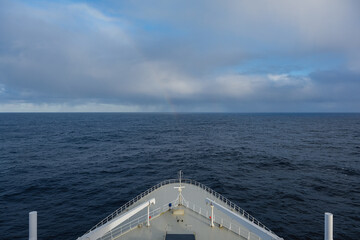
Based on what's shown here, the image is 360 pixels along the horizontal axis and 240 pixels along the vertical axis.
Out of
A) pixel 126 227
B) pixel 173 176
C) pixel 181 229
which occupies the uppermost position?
pixel 181 229

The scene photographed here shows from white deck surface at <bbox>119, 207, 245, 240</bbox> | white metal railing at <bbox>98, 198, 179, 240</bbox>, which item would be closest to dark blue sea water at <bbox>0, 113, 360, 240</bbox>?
white metal railing at <bbox>98, 198, 179, 240</bbox>

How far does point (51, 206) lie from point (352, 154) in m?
89.0

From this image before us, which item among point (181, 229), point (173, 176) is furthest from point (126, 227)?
point (173, 176)

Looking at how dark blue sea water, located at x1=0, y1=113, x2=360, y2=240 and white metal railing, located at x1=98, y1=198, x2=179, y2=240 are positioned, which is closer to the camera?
white metal railing, located at x1=98, y1=198, x2=179, y2=240

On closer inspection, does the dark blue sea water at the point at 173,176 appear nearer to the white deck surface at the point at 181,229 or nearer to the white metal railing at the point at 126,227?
the white metal railing at the point at 126,227

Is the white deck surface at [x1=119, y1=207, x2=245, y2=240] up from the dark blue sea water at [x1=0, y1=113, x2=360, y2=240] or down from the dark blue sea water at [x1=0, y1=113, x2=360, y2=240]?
up

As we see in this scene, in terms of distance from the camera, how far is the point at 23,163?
5988cm

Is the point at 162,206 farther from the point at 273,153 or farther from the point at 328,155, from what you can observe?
the point at 328,155

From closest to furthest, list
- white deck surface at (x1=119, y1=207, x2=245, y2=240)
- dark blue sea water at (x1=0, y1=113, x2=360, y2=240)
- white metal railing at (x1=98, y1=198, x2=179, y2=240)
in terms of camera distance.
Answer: white deck surface at (x1=119, y1=207, x2=245, y2=240)
white metal railing at (x1=98, y1=198, x2=179, y2=240)
dark blue sea water at (x1=0, y1=113, x2=360, y2=240)

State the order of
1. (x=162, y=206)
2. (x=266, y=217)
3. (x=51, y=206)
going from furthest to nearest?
(x=51, y=206) → (x=266, y=217) → (x=162, y=206)

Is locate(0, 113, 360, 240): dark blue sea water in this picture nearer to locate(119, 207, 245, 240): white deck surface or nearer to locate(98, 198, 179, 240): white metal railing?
locate(98, 198, 179, 240): white metal railing

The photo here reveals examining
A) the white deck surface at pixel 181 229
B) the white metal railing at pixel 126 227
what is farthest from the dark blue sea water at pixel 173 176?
the white deck surface at pixel 181 229

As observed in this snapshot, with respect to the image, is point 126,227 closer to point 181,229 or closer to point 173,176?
point 181,229

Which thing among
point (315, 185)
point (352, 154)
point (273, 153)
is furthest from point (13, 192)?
point (352, 154)
